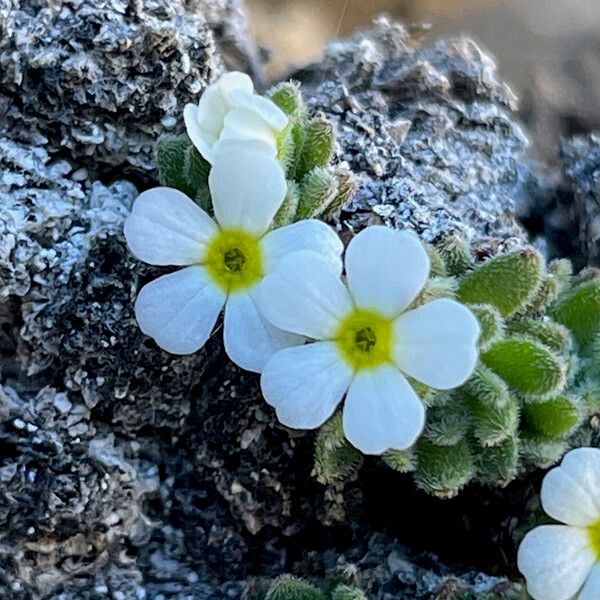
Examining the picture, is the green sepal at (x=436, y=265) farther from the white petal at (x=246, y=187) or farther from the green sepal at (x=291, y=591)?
the green sepal at (x=291, y=591)

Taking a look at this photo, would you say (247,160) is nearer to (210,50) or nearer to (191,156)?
(191,156)

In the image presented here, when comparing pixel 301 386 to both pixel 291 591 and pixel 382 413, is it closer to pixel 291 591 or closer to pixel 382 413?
pixel 382 413

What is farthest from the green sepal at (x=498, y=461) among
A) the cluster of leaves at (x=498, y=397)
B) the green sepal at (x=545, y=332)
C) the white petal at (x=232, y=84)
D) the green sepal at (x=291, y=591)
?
the white petal at (x=232, y=84)

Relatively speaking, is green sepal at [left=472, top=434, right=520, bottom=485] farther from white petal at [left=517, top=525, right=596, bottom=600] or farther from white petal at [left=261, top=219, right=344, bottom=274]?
white petal at [left=261, top=219, right=344, bottom=274]

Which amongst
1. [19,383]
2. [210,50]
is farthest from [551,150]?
[19,383]

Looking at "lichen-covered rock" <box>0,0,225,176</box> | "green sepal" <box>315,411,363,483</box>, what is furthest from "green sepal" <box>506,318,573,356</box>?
"lichen-covered rock" <box>0,0,225,176</box>

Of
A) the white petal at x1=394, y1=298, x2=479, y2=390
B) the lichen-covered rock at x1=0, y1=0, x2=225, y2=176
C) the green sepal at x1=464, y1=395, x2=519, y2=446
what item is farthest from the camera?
the lichen-covered rock at x1=0, y1=0, x2=225, y2=176
